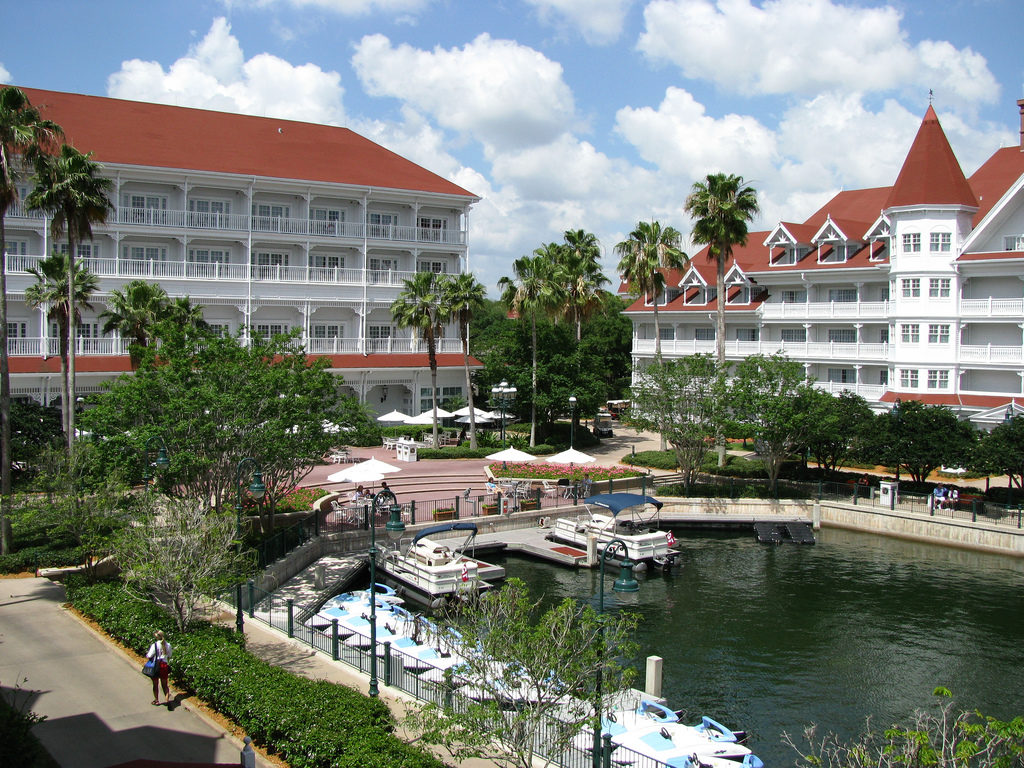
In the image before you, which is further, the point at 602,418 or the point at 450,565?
the point at 602,418

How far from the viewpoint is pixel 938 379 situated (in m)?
46.5

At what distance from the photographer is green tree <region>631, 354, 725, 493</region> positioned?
1586 inches

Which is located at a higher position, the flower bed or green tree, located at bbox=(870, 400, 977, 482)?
green tree, located at bbox=(870, 400, 977, 482)

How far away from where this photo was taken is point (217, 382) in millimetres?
26484

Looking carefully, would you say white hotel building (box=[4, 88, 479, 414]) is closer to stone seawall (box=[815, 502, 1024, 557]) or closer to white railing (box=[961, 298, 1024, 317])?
stone seawall (box=[815, 502, 1024, 557])

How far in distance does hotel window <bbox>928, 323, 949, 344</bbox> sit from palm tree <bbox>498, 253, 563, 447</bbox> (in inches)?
823

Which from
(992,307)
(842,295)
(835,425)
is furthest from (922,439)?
(842,295)

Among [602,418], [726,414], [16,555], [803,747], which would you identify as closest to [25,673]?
[16,555]

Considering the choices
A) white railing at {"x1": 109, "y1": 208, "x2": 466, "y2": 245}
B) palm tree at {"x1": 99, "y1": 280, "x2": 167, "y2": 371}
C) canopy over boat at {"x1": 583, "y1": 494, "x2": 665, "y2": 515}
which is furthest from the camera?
white railing at {"x1": 109, "y1": 208, "x2": 466, "y2": 245}

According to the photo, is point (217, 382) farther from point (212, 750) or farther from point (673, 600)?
point (673, 600)

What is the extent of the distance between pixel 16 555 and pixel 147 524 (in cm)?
991

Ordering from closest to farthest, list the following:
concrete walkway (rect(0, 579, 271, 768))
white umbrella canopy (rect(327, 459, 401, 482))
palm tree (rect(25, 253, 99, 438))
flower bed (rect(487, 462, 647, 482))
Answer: concrete walkway (rect(0, 579, 271, 768)) < white umbrella canopy (rect(327, 459, 401, 482)) < palm tree (rect(25, 253, 99, 438)) < flower bed (rect(487, 462, 647, 482))

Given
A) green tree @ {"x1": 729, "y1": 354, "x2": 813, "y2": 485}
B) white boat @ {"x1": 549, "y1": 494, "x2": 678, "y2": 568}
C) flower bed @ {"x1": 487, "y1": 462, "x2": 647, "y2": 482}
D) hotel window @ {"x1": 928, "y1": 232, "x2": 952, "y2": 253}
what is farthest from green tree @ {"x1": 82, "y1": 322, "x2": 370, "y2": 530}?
hotel window @ {"x1": 928, "y1": 232, "x2": 952, "y2": 253}

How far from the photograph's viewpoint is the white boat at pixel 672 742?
16.2 meters
